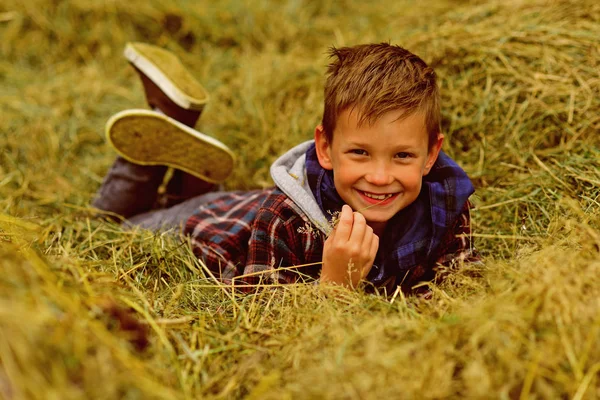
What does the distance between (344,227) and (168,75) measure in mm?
1415

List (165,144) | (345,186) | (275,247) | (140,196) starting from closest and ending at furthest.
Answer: (345,186)
(275,247)
(165,144)
(140,196)

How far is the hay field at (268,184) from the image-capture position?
139 cm

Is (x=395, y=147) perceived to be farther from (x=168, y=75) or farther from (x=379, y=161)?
(x=168, y=75)

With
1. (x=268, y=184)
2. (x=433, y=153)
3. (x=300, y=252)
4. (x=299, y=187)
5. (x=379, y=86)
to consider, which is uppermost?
(x=379, y=86)

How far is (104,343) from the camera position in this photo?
1355mm

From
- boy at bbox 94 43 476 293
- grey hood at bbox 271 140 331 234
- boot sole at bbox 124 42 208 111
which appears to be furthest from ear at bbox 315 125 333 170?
boot sole at bbox 124 42 208 111

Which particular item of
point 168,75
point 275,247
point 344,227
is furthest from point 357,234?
point 168,75

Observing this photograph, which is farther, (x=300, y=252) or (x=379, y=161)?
(x=300, y=252)

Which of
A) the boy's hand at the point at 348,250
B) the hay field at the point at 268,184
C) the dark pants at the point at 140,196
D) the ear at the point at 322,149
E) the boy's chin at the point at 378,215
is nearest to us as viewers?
the hay field at the point at 268,184

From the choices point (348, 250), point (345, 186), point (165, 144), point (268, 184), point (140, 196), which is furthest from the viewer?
point (268, 184)

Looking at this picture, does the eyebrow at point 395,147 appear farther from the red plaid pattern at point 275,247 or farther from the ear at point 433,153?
the red plaid pattern at point 275,247

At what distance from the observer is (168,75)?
2.94 m

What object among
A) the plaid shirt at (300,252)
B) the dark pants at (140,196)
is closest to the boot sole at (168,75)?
the dark pants at (140,196)

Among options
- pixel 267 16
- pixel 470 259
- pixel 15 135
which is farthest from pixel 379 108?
pixel 267 16
